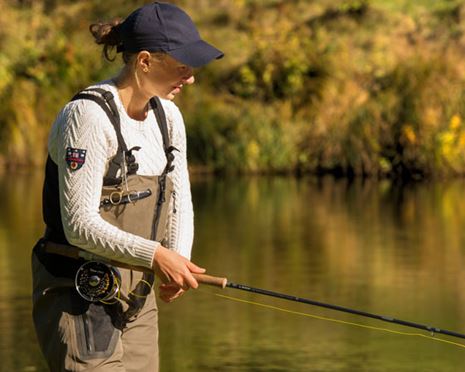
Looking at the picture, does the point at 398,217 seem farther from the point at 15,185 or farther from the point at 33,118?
the point at 33,118

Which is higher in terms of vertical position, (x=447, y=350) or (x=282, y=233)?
(x=282, y=233)

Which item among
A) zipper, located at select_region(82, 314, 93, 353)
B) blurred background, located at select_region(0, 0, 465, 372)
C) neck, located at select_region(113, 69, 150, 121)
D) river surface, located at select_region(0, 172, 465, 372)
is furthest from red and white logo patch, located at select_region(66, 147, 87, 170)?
blurred background, located at select_region(0, 0, 465, 372)

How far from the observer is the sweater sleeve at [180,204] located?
14.5ft

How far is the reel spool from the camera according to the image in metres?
4.13

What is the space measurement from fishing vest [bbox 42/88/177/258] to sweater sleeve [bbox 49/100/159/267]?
0.17ft

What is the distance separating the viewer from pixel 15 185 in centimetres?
1880

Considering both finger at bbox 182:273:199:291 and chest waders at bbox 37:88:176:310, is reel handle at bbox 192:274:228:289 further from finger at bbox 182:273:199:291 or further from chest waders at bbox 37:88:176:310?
chest waders at bbox 37:88:176:310

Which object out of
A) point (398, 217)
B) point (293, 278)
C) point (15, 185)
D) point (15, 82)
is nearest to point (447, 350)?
point (293, 278)

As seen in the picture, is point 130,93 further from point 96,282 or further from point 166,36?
point 96,282

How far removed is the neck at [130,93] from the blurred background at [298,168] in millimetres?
3428

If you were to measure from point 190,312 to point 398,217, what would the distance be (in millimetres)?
6234

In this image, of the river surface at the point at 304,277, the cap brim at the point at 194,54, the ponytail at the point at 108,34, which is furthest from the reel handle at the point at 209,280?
the river surface at the point at 304,277

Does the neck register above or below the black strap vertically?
above

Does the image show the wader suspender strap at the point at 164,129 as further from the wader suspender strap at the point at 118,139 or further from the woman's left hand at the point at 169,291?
the woman's left hand at the point at 169,291
